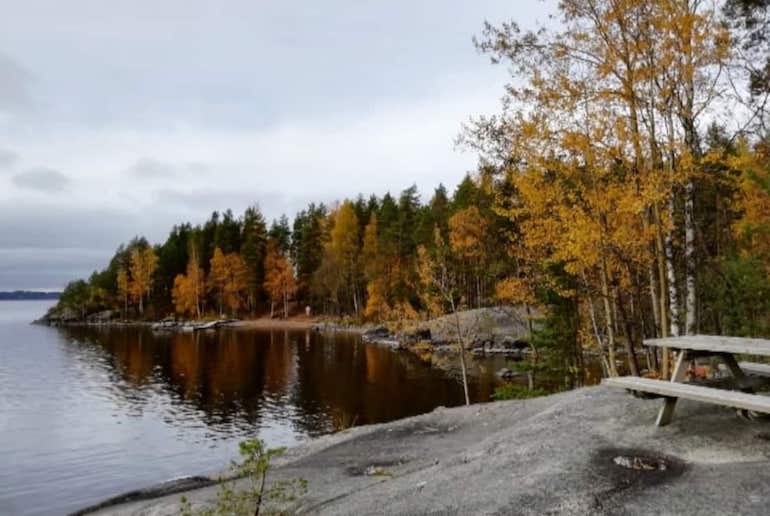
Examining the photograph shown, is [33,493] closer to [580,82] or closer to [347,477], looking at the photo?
[347,477]

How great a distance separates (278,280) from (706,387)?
260 feet

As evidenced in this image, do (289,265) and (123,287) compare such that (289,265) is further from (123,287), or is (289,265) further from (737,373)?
(737,373)

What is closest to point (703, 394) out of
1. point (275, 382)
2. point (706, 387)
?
point (706, 387)

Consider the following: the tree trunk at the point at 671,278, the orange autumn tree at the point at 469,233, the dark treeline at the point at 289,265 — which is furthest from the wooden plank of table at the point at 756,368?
the dark treeline at the point at 289,265

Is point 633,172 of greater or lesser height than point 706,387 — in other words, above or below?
above

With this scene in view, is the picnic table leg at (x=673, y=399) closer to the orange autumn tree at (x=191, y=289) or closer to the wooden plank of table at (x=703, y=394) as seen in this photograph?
the wooden plank of table at (x=703, y=394)

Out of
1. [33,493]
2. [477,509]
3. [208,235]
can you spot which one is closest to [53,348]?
[208,235]

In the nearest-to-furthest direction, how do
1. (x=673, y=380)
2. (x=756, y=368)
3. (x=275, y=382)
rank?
(x=673, y=380), (x=756, y=368), (x=275, y=382)

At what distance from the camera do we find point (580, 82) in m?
13.6

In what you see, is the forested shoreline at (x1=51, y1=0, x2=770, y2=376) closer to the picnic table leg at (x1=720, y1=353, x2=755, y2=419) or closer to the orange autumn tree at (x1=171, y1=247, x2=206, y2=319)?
the picnic table leg at (x1=720, y1=353, x2=755, y2=419)

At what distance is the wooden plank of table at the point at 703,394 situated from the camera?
21.1ft

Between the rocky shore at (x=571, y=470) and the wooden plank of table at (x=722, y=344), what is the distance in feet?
3.72

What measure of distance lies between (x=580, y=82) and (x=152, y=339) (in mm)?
62284

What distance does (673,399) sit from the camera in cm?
816
